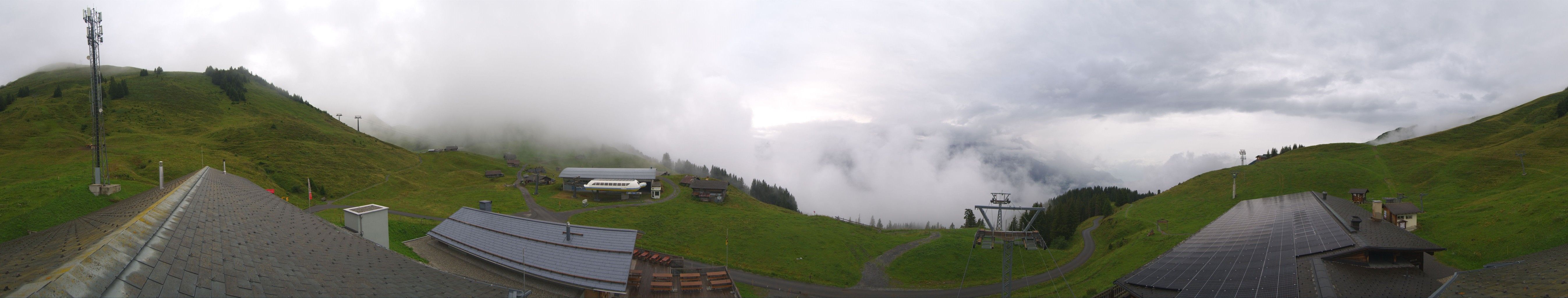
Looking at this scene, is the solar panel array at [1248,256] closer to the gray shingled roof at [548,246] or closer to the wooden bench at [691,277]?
the wooden bench at [691,277]

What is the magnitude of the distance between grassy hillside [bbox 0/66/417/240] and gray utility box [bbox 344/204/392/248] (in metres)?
19.6

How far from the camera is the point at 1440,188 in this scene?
221 feet

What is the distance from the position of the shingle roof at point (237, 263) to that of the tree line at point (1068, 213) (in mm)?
68434

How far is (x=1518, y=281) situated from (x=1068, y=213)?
246 ft

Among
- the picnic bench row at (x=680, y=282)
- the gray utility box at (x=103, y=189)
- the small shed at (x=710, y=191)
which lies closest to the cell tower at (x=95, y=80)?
the gray utility box at (x=103, y=189)

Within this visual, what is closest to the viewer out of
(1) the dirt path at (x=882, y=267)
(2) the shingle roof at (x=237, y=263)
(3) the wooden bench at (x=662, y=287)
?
(2) the shingle roof at (x=237, y=263)

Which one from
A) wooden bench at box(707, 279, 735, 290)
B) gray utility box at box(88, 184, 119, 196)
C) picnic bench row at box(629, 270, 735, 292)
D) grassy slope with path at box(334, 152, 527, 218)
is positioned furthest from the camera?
grassy slope with path at box(334, 152, 527, 218)

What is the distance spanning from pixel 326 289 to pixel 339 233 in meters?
7.97

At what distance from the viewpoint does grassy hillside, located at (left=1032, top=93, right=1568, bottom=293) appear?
3853cm

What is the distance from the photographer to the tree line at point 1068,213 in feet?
269

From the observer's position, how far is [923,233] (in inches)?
2970

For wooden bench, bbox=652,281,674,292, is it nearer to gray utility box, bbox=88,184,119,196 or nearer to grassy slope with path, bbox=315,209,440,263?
A: grassy slope with path, bbox=315,209,440,263

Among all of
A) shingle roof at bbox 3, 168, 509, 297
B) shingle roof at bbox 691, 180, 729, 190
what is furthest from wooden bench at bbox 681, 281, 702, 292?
shingle roof at bbox 691, 180, 729, 190

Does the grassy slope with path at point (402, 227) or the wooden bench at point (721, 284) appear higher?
the grassy slope with path at point (402, 227)
